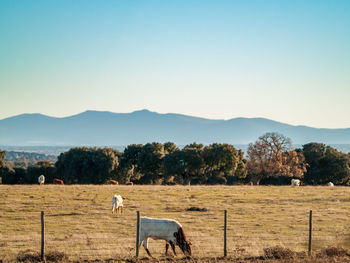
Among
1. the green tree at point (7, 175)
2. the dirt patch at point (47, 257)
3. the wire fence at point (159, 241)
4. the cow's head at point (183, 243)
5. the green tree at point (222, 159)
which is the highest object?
the green tree at point (222, 159)

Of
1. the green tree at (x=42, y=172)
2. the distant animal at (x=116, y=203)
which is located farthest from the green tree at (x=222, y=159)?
the distant animal at (x=116, y=203)

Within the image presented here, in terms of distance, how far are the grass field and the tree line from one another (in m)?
29.9

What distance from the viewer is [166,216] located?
25.8 metres

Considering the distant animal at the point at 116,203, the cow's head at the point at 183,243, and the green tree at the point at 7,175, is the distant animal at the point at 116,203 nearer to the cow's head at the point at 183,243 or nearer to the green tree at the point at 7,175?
the cow's head at the point at 183,243

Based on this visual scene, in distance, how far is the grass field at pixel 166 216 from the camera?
1764 centimetres

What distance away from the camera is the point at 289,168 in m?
65.8

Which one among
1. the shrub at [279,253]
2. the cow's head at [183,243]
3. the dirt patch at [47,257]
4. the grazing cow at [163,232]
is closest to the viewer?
the dirt patch at [47,257]

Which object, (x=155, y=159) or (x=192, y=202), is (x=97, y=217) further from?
(x=155, y=159)

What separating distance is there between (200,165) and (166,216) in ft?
148

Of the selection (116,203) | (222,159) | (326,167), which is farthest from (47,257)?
(326,167)

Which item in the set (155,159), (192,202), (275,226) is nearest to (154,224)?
(275,226)

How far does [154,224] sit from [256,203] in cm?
1944

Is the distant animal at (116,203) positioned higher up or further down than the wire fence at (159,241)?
higher up

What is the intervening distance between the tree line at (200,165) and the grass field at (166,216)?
1179 inches
